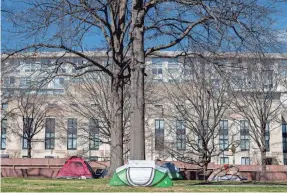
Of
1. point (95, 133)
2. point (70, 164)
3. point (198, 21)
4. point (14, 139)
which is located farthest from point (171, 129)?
point (198, 21)

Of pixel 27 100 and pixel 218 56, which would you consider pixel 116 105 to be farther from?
pixel 27 100

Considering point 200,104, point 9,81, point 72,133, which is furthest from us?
point 72,133

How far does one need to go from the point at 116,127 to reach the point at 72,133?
35.3 meters

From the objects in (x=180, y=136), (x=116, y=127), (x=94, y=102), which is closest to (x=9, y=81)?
(x=94, y=102)

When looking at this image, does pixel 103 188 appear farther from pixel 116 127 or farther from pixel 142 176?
pixel 116 127

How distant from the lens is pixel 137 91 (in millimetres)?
15930

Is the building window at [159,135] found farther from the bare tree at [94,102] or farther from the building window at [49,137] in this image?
the building window at [49,137]

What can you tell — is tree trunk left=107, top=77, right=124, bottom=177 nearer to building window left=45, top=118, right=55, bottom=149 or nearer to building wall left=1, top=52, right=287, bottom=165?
building wall left=1, top=52, right=287, bottom=165

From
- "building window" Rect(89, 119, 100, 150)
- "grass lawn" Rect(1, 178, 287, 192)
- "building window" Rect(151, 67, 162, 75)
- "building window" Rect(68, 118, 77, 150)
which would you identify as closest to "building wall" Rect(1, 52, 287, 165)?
"building window" Rect(151, 67, 162, 75)

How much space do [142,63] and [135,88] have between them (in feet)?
2.77

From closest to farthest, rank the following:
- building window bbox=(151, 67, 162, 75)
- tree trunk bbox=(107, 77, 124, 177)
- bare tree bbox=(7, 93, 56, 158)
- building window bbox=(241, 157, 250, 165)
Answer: tree trunk bbox=(107, 77, 124, 177) → building window bbox=(151, 67, 162, 75) → bare tree bbox=(7, 93, 56, 158) → building window bbox=(241, 157, 250, 165)

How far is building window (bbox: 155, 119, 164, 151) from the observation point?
4984 centimetres

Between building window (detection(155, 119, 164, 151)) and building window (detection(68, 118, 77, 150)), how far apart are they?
8245 millimetres

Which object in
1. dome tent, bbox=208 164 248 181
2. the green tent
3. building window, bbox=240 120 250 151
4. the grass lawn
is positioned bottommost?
dome tent, bbox=208 164 248 181
